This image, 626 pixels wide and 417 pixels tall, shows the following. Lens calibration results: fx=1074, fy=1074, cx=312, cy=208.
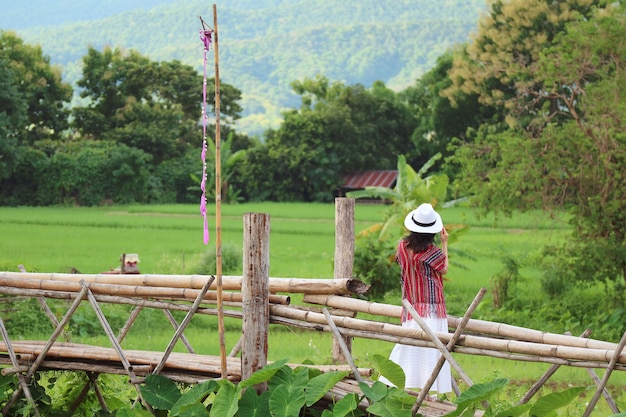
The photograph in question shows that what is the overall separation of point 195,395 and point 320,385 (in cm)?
66

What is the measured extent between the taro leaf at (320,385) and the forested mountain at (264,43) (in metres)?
82.2

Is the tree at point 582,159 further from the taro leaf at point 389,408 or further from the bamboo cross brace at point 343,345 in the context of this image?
the taro leaf at point 389,408

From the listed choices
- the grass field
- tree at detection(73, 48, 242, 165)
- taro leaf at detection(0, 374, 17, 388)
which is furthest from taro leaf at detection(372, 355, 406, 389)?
tree at detection(73, 48, 242, 165)

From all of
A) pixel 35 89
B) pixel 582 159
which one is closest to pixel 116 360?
pixel 582 159

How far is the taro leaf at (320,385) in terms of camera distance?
16.5ft

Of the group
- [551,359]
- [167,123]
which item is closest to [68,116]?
[167,123]

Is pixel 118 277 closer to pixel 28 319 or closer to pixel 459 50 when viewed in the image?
pixel 28 319

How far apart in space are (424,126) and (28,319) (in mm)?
26849

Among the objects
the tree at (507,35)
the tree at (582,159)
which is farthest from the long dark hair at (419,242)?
the tree at (507,35)

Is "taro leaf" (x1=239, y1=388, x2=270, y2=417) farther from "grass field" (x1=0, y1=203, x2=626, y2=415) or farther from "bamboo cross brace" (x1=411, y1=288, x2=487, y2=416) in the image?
"grass field" (x1=0, y1=203, x2=626, y2=415)

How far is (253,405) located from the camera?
5207mm

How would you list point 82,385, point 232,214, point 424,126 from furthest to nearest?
A: 1. point 424,126
2. point 232,214
3. point 82,385

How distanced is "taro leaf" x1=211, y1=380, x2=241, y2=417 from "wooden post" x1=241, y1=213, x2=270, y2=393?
203 mm

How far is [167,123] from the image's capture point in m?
34.3
